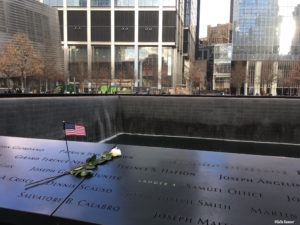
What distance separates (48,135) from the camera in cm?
1286

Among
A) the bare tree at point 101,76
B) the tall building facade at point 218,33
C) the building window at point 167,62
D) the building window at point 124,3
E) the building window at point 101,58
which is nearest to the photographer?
the bare tree at point 101,76

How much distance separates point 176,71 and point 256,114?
4695 centimetres

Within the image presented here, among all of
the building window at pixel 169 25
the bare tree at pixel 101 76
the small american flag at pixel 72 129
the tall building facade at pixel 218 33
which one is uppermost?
the tall building facade at pixel 218 33

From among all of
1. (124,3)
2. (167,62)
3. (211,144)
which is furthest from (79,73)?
(211,144)

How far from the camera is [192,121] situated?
2075 centimetres

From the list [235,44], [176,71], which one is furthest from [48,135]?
[235,44]

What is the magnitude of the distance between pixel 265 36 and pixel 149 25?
33709mm

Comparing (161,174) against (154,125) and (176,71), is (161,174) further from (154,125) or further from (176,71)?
(176,71)

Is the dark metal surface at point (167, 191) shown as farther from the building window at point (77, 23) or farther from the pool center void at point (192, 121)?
the building window at point (77, 23)

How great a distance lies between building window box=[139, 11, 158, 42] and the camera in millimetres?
60469

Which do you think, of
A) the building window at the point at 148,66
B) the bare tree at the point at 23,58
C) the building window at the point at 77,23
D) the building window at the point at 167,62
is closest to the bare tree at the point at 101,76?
the building window at the point at 148,66

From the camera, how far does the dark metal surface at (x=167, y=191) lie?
228cm

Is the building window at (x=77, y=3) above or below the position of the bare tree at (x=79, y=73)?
above

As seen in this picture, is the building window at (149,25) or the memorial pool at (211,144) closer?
the memorial pool at (211,144)
